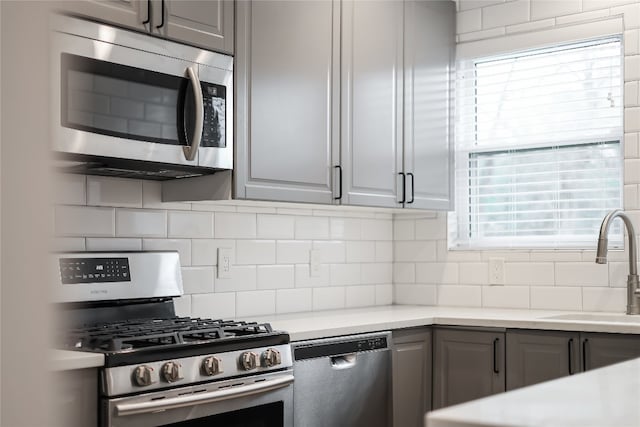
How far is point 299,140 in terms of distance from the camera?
312 cm

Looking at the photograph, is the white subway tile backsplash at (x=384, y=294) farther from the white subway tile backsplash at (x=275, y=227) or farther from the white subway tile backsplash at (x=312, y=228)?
the white subway tile backsplash at (x=275, y=227)

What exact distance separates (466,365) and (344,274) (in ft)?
2.67

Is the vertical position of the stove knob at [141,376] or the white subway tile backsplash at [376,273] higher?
the white subway tile backsplash at [376,273]

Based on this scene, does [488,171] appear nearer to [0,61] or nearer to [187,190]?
[187,190]

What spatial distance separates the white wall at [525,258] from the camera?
11.5 feet

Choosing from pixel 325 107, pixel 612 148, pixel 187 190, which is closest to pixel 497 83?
pixel 612 148

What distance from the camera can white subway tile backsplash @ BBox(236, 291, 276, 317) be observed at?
3.35m

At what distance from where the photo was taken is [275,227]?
3518mm

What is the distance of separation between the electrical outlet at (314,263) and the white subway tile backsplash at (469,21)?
4.34 ft

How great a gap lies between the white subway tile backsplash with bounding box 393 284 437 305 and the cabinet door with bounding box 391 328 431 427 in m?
0.67

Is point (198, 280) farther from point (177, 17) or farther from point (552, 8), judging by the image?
point (552, 8)

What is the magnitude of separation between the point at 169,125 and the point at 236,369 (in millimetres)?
805

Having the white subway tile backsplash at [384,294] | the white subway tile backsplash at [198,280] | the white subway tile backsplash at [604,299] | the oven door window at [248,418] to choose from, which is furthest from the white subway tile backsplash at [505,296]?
the oven door window at [248,418]

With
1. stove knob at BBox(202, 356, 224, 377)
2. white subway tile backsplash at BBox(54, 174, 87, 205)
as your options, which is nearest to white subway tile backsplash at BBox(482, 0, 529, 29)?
white subway tile backsplash at BBox(54, 174, 87, 205)
